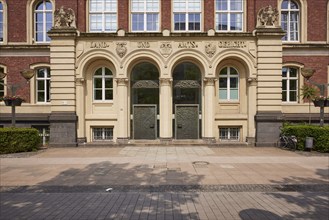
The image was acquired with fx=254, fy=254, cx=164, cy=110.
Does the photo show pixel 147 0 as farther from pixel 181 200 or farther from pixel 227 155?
pixel 181 200

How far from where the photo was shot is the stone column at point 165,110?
16.5m

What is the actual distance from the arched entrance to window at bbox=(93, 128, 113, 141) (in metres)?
4.38

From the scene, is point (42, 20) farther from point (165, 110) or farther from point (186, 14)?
point (165, 110)

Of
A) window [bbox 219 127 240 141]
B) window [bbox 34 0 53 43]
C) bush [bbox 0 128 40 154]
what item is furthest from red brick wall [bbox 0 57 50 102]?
window [bbox 219 127 240 141]

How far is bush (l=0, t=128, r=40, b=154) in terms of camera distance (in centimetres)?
1323

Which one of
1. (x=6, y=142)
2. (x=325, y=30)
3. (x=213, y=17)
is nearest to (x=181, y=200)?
(x=6, y=142)

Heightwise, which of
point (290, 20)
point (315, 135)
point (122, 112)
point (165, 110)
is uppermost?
point (290, 20)

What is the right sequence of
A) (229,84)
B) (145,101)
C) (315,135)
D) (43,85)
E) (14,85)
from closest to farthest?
(315,135), (14,85), (229,84), (145,101), (43,85)

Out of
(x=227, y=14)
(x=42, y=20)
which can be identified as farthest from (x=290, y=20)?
(x=42, y=20)

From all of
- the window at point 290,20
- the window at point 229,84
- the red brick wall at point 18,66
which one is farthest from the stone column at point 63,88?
the window at point 290,20

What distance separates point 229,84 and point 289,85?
4.46 metres

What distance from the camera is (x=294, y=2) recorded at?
60.4 feet

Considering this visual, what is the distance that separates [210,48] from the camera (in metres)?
16.4

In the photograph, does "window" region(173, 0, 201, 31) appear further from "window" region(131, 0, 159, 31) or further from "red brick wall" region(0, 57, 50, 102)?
"red brick wall" region(0, 57, 50, 102)
